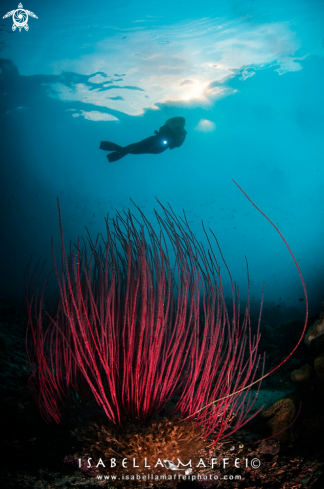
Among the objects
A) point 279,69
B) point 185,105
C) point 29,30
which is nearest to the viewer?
point 29,30

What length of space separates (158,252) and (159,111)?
66.6ft

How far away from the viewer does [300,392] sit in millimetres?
2654

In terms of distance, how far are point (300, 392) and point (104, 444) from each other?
95.2 inches

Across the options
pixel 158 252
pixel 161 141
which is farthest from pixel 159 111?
pixel 158 252

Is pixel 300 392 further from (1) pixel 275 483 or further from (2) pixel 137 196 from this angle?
(2) pixel 137 196

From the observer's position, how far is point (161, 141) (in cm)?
1095

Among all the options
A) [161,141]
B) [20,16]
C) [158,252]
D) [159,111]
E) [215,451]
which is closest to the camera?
[215,451]

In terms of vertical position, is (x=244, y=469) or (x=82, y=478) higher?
(x=82, y=478)

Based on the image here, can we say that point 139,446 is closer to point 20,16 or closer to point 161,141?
point 161,141

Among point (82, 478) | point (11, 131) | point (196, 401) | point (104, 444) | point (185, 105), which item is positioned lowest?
point (82, 478)

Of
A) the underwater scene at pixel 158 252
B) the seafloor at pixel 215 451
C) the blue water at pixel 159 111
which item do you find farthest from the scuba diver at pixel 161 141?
the seafloor at pixel 215 451

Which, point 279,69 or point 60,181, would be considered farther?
point 60,181

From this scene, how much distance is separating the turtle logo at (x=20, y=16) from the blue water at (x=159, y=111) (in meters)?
0.23

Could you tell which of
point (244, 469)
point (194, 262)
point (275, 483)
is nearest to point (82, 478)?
point (244, 469)
